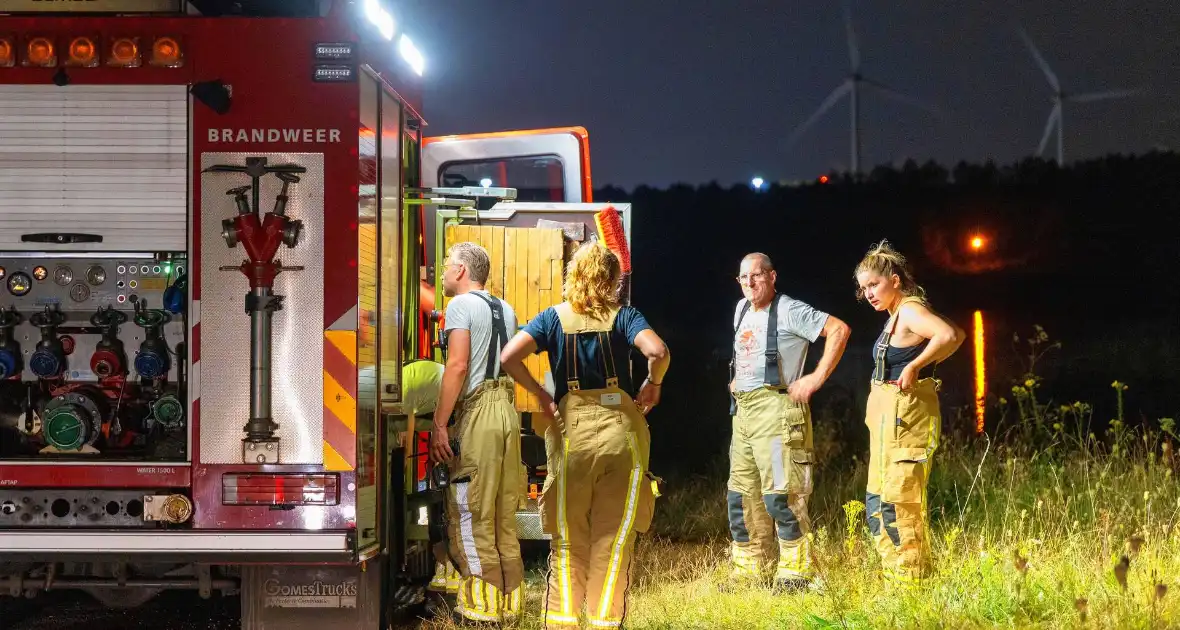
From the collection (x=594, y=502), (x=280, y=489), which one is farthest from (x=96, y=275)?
(x=594, y=502)

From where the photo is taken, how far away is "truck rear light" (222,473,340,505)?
5125 mm

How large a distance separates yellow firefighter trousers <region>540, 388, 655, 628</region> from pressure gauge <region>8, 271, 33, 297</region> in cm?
231

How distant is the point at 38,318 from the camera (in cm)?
549

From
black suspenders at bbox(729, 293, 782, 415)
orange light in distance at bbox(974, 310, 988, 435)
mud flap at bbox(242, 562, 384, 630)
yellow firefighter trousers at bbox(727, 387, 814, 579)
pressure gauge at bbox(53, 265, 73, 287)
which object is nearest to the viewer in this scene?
mud flap at bbox(242, 562, 384, 630)

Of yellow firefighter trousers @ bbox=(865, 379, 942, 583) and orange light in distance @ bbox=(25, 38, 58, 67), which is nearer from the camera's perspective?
orange light in distance @ bbox=(25, 38, 58, 67)

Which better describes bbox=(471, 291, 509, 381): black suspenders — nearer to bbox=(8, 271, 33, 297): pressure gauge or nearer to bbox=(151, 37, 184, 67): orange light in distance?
bbox=(151, 37, 184, 67): orange light in distance

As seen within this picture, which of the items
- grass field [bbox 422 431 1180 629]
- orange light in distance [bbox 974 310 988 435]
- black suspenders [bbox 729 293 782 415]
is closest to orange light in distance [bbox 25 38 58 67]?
grass field [bbox 422 431 1180 629]

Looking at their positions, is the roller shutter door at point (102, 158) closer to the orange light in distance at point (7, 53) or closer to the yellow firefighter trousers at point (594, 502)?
the orange light in distance at point (7, 53)

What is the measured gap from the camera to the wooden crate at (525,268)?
748 centimetres

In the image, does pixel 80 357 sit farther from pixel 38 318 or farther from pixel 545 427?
pixel 545 427

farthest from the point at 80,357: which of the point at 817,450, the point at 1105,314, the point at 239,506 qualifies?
the point at 1105,314

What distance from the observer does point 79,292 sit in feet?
18.1

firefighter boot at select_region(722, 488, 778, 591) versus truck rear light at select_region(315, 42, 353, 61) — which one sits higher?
truck rear light at select_region(315, 42, 353, 61)

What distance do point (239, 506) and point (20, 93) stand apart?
1.87 m
